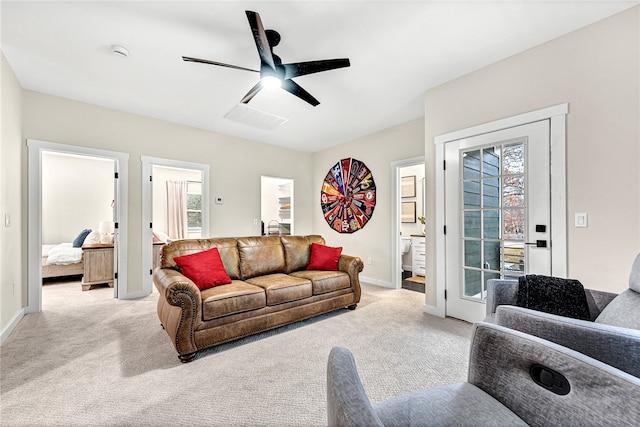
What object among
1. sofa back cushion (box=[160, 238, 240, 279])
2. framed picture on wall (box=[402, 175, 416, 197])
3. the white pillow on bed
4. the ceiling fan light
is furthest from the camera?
framed picture on wall (box=[402, 175, 416, 197])

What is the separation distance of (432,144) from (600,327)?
2.54 m

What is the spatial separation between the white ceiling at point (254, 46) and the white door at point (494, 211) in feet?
2.69

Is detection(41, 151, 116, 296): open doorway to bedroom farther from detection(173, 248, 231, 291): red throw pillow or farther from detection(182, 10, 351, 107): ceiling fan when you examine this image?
detection(182, 10, 351, 107): ceiling fan

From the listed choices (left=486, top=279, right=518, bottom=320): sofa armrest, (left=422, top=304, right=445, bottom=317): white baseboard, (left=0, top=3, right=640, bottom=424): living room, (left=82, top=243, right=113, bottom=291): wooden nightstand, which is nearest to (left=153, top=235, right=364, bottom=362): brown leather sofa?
(left=0, top=3, right=640, bottom=424): living room

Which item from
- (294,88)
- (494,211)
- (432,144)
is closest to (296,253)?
(294,88)

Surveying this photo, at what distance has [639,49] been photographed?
1965 millimetres

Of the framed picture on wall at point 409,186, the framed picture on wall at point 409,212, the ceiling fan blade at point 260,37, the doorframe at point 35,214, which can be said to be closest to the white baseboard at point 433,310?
the framed picture on wall at point 409,212

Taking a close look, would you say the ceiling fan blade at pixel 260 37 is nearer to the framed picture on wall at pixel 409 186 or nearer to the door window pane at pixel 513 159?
the door window pane at pixel 513 159

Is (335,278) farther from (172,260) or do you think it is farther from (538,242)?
(538,242)

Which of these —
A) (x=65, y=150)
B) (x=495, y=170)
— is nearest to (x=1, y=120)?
(x=65, y=150)

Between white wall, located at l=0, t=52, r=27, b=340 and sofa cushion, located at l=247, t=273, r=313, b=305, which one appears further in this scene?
sofa cushion, located at l=247, t=273, r=313, b=305

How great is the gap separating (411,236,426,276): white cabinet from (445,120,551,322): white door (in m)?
2.26

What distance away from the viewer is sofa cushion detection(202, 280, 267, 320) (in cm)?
229

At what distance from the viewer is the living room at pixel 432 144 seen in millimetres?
2037
